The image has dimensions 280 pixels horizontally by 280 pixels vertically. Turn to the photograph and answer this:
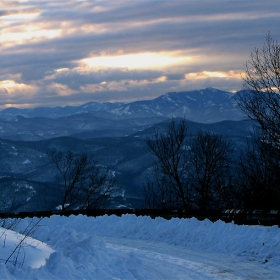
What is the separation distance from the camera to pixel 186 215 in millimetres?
19531

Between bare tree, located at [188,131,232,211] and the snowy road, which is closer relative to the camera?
the snowy road

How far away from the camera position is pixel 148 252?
13820 millimetres

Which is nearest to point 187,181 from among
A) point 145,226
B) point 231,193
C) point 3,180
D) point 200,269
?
point 231,193

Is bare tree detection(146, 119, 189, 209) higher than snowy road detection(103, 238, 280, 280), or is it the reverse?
bare tree detection(146, 119, 189, 209)

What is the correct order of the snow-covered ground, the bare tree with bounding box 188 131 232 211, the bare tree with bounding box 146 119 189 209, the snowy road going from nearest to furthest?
the snow-covered ground → the snowy road → the bare tree with bounding box 188 131 232 211 → the bare tree with bounding box 146 119 189 209

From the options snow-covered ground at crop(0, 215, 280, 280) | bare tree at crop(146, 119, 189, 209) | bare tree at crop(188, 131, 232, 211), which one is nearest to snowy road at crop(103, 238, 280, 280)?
snow-covered ground at crop(0, 215, 280, 280)

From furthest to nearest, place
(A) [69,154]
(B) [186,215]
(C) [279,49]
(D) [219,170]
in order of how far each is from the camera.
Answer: (A) [69,154]
(D) [219,170]
(C) [279,49]
(B) [186,215]

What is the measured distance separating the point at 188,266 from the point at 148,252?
242 cm

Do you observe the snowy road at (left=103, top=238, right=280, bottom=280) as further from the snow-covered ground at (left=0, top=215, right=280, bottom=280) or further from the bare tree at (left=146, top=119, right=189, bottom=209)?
the bare tree at (left=146, top=119, right=189, bottom=209)

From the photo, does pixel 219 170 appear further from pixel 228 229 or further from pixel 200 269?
pixel 200 269

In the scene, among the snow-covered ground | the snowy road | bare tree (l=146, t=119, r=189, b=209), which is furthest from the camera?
bare tree (l=146, t=119, r=189, b=209)

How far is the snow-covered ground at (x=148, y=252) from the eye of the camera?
28.7 ft

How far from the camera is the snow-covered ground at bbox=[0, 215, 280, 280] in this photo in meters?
8.73

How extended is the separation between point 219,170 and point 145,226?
18.4m
